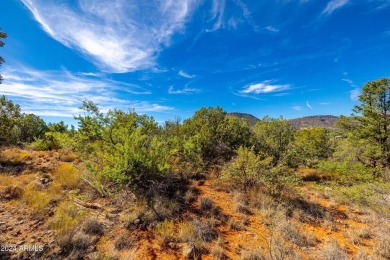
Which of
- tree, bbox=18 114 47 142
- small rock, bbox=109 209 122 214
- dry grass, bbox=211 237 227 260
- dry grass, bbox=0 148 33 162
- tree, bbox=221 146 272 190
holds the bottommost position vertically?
dry grass, bbox=211 237 227 260

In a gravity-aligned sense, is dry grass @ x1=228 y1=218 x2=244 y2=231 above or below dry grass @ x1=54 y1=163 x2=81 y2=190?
below

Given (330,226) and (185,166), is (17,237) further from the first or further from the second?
(330,226)

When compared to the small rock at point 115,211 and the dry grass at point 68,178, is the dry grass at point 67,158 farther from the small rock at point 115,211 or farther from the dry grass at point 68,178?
the small rock at point 115,211

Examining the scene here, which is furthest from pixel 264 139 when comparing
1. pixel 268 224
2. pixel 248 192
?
pixel 268 224

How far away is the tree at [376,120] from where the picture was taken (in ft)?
35.5

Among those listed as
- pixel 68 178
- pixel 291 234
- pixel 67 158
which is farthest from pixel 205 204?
pixel 67 158

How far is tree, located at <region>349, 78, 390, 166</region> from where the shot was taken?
35.5 feet

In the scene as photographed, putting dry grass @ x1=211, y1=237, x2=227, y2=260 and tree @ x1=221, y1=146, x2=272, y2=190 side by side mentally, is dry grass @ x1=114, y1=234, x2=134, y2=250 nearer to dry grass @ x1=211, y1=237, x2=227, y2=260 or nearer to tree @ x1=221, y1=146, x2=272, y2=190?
dry grass @ x1=211, y1=237, x2=227, y2=260

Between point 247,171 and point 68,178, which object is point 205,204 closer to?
point 247,171

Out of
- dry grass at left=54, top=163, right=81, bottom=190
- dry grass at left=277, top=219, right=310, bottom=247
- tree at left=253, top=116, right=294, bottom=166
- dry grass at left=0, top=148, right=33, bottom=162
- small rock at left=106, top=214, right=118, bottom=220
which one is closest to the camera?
dry grass at left=277, top=219, right=310, bottom=247

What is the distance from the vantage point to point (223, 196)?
762 cm

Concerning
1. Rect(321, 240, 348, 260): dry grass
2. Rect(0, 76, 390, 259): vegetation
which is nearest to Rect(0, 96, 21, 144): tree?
Rect(0, 76, 390, 259): vegetation

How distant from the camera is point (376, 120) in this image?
11.0 metres

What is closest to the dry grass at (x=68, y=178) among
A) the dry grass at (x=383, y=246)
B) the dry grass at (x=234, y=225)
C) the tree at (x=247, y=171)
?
the dry grass at (x=234, y=225)
